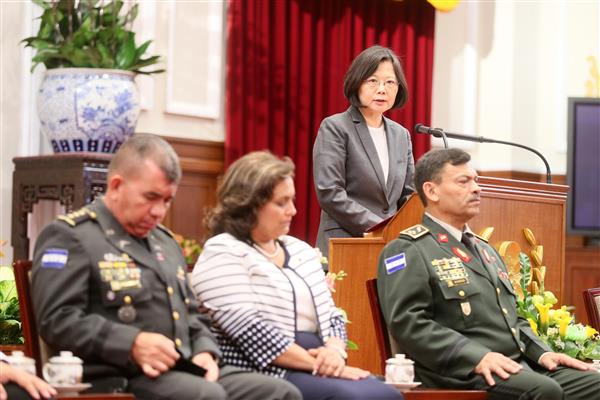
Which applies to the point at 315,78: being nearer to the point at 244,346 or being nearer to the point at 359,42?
the point at 359,42

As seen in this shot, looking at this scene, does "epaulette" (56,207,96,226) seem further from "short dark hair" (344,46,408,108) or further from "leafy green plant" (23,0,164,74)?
"leafy green plant" (23,0,164,74)

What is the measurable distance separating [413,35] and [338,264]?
3866 mm

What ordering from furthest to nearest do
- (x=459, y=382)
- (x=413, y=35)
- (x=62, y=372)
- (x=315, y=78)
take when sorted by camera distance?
(x=413, y=35), (x=315, y=78), (x=459, y=382), (x=62, y=372)

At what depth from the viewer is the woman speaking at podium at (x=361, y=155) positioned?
427cm

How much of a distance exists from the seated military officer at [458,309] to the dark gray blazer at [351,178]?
0.62 metres

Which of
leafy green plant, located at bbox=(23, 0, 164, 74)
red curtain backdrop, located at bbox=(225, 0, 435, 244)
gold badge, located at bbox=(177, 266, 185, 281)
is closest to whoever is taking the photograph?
gold badge, located at bbox=(177, 266, 185, 281)

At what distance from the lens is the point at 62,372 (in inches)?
100

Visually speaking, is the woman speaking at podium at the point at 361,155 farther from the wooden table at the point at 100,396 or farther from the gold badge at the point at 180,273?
the wooden table at the point at 100,396

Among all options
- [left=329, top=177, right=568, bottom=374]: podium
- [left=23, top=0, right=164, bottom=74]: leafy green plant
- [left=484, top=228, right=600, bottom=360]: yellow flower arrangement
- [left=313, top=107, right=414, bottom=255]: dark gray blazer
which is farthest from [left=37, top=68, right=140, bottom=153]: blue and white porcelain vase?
[left=484, top=228, right=600, bottom=360]: yellow flower arrangement

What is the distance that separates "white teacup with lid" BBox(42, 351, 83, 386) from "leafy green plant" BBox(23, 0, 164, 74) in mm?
2788

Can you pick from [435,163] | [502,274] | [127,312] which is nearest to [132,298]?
[127,312]

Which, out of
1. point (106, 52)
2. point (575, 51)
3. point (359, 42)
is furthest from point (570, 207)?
point (106, 52)

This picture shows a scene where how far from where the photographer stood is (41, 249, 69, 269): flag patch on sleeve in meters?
2.63

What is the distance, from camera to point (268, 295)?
9.72ft
